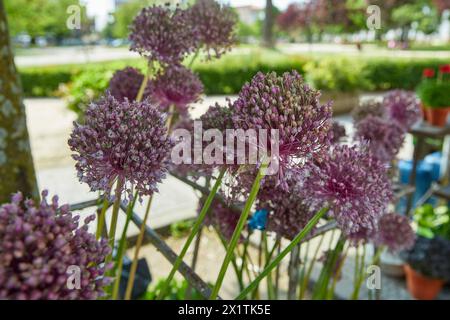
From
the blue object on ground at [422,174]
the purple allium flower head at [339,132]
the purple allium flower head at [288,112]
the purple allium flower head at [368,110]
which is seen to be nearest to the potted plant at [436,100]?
the blue object on ground at [422,174]

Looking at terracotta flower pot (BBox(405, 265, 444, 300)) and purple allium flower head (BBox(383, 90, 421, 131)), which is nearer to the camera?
purple allium flower head (BBox(383, 90, 421, 131))

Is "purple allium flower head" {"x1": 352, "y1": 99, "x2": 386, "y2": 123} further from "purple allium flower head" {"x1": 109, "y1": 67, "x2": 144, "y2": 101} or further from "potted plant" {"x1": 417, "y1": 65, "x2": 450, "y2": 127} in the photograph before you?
"potted plant" {"x1": 417, "y1": 65, "x2": 450, "y2": 127}

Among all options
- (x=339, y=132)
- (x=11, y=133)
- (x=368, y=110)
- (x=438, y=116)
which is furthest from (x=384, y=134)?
(x=438, y=116)

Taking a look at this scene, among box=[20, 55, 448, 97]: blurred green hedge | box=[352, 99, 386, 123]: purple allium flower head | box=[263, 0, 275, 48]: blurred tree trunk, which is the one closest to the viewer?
box=[352, 99, 386, 123]: purple allium flower head

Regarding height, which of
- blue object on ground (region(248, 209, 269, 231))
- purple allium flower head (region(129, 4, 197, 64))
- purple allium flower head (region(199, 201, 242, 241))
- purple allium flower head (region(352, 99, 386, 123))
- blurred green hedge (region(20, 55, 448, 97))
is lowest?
blurred green hedge (region(20, 55, 448, 97))

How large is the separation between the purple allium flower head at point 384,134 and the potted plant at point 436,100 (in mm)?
3044

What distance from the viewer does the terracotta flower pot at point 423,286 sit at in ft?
10.2

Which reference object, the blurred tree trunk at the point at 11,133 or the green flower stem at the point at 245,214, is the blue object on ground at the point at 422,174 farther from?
the green flower stem at the point at 245,214

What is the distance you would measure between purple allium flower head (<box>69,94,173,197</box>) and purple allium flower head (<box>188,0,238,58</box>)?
578 millimetres

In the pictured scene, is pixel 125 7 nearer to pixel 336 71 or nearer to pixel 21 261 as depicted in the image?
pixel 336 71

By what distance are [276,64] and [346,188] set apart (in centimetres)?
606

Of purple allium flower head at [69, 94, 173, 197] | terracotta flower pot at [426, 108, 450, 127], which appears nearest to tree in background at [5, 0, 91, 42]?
terracotta flower pot at [426, 108, 450, 127]

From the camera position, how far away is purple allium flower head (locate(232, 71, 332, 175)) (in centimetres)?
62

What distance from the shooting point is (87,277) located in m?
0.53
